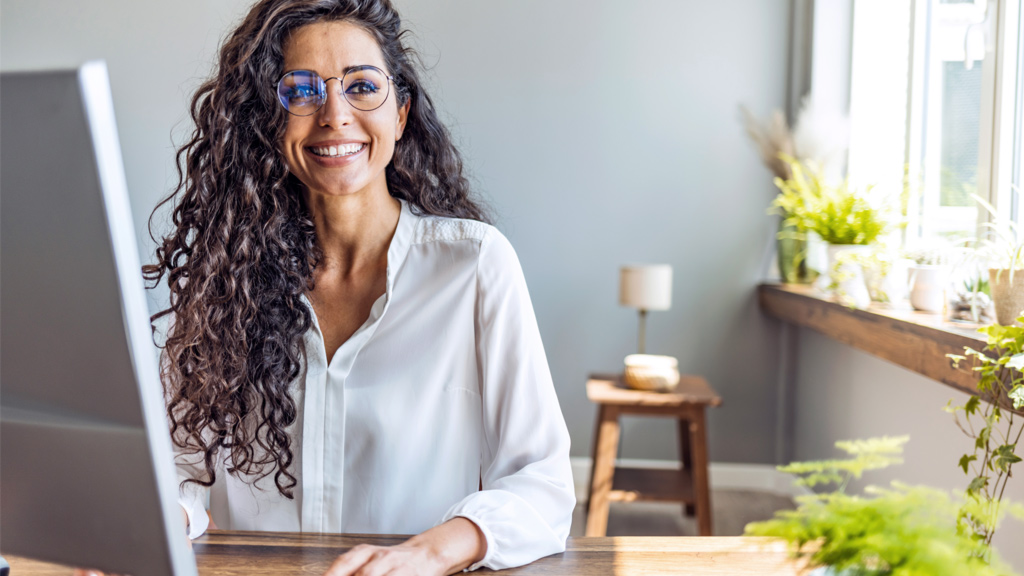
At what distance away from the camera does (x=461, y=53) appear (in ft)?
12.0

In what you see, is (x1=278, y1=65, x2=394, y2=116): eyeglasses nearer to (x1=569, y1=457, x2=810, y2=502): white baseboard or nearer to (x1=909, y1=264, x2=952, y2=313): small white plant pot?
(x1=909, y1=264, x2=952, y2=313): small white plant pot

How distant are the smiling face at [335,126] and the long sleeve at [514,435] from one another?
0.81ft

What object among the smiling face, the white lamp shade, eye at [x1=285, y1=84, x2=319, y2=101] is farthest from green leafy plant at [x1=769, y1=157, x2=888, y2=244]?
eye at [x1=285, y1=84, x2=319, y2=101]

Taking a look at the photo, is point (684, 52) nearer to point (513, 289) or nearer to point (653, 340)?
point (653, 340)

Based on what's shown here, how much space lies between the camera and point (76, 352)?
48 cm

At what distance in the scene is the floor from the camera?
327 centimetres

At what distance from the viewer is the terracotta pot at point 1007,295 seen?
1.62m

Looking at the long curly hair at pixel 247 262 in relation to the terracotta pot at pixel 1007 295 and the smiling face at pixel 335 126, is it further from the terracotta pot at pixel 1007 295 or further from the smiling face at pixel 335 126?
the terracotta pot at pixel 1007 295

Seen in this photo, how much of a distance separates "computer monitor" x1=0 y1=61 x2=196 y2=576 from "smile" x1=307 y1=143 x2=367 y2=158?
31.5 inches

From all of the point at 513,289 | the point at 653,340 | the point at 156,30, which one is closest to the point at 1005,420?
the point at 513,289

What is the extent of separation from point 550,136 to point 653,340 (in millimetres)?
1106

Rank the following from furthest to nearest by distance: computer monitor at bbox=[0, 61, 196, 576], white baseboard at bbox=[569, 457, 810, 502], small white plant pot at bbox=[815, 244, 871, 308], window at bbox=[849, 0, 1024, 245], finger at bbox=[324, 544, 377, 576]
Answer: white baseboard at bbox=[569, 457, 810, 502], small white plant pot at bbox=[815, 244, 871, 308], window at bbox=[849, 0, 1024, 245], finger at bbox=[324, 544, 377, 576], computer monitor at bbox=[0, 61, 196, 576]

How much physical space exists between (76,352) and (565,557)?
67cm

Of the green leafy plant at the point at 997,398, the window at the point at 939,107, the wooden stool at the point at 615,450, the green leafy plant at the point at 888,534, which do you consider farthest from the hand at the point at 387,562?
the wooden stool at the point at 615,450
